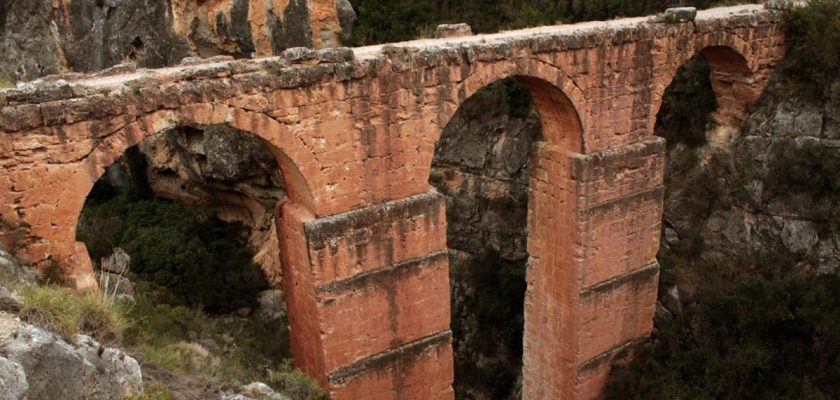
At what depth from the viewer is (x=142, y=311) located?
10414mm

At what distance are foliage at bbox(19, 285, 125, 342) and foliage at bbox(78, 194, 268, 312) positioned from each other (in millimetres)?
10092

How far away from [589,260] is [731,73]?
5059 mm

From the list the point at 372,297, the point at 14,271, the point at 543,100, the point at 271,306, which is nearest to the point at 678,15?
the point at 543,100

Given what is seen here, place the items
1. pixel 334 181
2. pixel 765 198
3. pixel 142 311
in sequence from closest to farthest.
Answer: pixel 334 181
pixel 142 311
pixel 765 198

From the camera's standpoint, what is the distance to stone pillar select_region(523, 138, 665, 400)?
11.0 m

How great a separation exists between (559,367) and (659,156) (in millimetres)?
3878

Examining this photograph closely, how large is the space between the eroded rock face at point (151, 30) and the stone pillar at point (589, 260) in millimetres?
9462

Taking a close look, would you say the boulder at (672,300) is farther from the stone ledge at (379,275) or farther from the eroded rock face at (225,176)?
the eroded rock face at (225,176)

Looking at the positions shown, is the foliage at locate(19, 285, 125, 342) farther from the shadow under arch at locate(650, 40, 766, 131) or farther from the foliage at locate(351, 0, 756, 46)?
the foliage at locate(351, 0, 756, 46)

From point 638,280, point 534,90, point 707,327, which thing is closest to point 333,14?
point 534,90

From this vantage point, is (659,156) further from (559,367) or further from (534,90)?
(559,367)

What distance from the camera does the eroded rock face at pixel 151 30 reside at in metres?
18.4

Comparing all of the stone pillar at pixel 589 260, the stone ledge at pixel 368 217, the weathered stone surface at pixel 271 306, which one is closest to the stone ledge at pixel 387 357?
the stone ledge at pixel 368 217

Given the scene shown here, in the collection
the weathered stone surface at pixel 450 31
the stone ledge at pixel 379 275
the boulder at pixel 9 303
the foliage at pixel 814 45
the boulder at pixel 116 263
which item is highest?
the weathered stone surface at pixel 450 31
